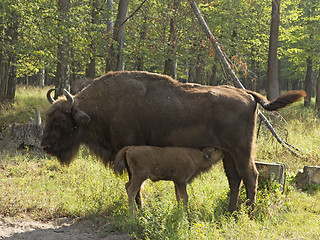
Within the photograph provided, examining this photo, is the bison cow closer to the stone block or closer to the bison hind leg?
the bison hind leg

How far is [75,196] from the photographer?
5625 millimetres

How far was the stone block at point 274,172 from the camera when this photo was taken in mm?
5786

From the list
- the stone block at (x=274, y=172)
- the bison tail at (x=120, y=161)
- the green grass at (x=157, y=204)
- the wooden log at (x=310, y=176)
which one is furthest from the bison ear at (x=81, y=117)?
the wooden log at (x=310, y=176)

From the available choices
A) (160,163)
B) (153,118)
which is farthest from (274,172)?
(153,118)

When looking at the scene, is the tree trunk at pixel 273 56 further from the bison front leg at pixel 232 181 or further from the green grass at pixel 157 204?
the bison front leg at pixel 232 181

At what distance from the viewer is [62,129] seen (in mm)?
4969

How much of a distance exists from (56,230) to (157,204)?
153 centimetres

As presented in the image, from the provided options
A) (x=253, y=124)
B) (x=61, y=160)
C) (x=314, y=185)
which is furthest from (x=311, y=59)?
(x=61, y=160)

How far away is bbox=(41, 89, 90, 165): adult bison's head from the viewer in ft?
16.1

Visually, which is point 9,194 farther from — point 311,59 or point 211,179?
point 311,59

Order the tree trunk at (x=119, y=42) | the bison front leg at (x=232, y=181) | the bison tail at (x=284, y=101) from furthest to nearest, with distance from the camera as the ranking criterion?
the tree trunk at (x=119, y=42), the bison front leg at (x=232, y=181), the bison tail at (x=284, y=101)

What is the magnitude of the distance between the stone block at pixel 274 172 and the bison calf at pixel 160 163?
61.9 inches

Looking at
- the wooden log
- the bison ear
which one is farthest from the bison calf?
the wooden log

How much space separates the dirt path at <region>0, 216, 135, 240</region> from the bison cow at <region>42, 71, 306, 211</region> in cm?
96
